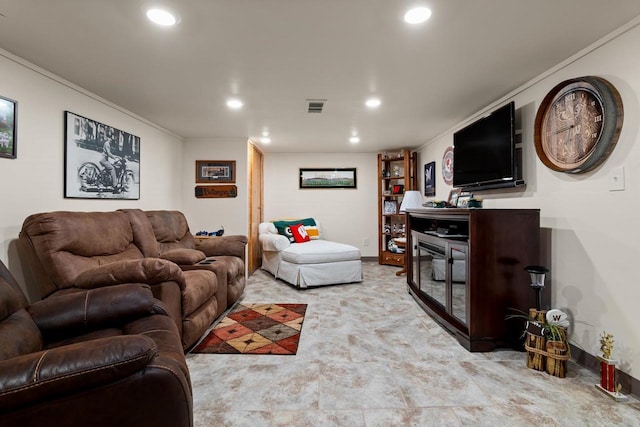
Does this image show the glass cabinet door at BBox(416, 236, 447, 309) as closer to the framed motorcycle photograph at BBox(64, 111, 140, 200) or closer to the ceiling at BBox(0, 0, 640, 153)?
the ceiling at BBox(0, 0, 640, 153)

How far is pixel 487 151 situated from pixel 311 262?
249 cm

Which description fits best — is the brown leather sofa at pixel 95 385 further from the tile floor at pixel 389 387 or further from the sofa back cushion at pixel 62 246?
the sofa back cushion at pixel 62 246

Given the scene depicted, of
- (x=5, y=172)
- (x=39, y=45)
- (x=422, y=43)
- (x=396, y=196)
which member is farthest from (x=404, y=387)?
(x=396, y=196)

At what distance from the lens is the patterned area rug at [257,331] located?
7.80 ft

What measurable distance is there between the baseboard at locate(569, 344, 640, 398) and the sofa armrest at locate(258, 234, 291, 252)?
11.2 ft

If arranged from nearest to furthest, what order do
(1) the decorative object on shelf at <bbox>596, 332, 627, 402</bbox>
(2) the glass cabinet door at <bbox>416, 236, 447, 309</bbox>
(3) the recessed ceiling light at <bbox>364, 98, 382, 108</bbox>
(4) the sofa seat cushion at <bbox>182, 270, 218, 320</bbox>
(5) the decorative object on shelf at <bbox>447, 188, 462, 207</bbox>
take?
(1) the decorative object on shelf at <bbox>596, 332, 627, 402</bbox> → (4) the sofa seat cushion at <bbox>182, 270, 218, 320</bbox> → (2) the glass cabinet door at <bbox>416, 236, 447, 309</bbox> → (3) the recessed ceiling light at <bbox>364, 98, 382, 108</bbox> → (5) the decorative object on shelf at <bbox>447, 188, 462, 207</bbox>

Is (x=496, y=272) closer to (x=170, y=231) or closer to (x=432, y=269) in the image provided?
(x=432, y=269)

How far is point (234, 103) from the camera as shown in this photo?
3.14 metres

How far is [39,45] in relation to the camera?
202 centimetres

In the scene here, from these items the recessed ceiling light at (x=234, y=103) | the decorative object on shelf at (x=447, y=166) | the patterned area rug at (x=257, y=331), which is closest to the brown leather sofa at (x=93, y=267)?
the patterned area rug at (x=257, y=331)

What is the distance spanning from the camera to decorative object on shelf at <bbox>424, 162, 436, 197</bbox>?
479 centimetres

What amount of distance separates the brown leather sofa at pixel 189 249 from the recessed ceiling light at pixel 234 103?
57.4 inches

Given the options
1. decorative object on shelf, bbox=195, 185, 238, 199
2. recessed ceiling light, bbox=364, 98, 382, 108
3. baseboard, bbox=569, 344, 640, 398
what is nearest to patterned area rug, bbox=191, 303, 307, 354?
decorative object on shelf, bbox=195, 185, 238, 199

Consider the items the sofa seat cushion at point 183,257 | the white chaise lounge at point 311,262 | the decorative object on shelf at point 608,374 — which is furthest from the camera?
the white chaise lounge at point 311,262
